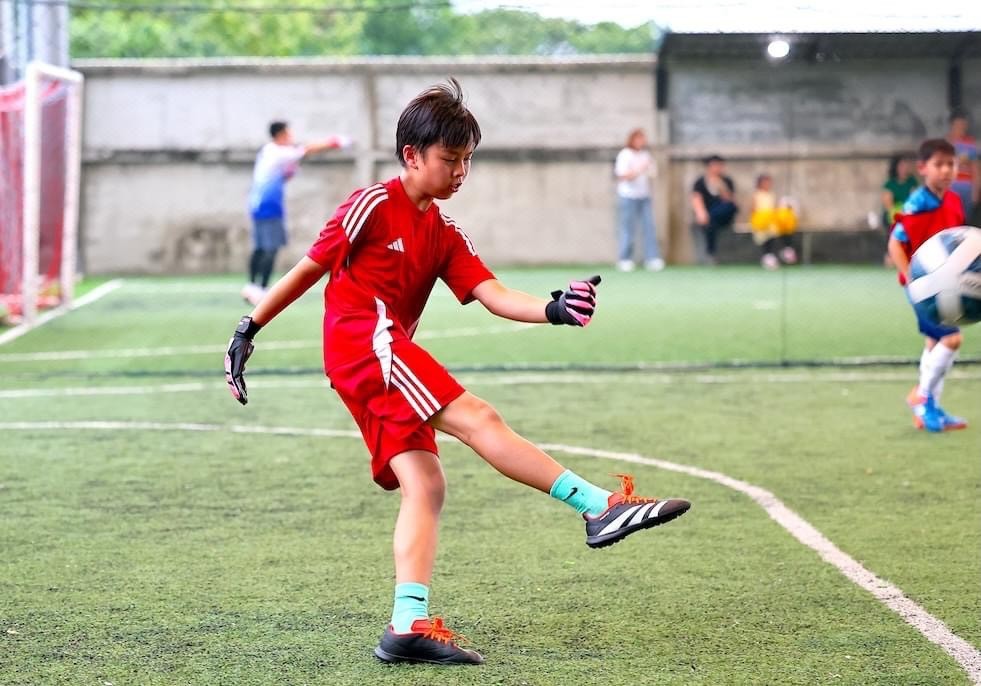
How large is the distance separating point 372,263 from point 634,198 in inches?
753

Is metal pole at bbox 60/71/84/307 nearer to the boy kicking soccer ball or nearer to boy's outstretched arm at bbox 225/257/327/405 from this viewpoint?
boy's outstretched arm at bbox 225/257/327/405

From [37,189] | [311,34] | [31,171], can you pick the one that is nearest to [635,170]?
[37,189]

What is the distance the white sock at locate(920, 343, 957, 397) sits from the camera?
805 cm

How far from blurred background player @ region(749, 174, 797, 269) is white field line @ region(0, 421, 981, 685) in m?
15.9

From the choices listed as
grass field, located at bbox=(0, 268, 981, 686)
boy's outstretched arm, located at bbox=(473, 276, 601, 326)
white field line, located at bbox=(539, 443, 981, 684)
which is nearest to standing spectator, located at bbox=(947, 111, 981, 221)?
grass field, located at bbox=(0, 268, 981, 686)

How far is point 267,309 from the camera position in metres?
4.34

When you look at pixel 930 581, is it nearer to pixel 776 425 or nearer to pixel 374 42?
pixel 776 425

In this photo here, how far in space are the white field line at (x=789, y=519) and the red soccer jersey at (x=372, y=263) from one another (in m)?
1.69

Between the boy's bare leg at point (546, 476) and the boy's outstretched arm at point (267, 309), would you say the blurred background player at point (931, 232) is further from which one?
the boy's outstretched arm at point (267, 309)

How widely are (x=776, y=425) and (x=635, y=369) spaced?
270 centimetres

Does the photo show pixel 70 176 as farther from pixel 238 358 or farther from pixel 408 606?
pixel 408 606

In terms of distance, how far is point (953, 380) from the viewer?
410 inches

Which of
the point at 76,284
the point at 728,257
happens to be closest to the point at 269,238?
the point at 76,284

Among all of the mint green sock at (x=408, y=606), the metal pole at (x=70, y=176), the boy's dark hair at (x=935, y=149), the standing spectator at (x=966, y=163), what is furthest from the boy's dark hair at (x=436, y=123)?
the standing spectator at (x=966, y=163)
